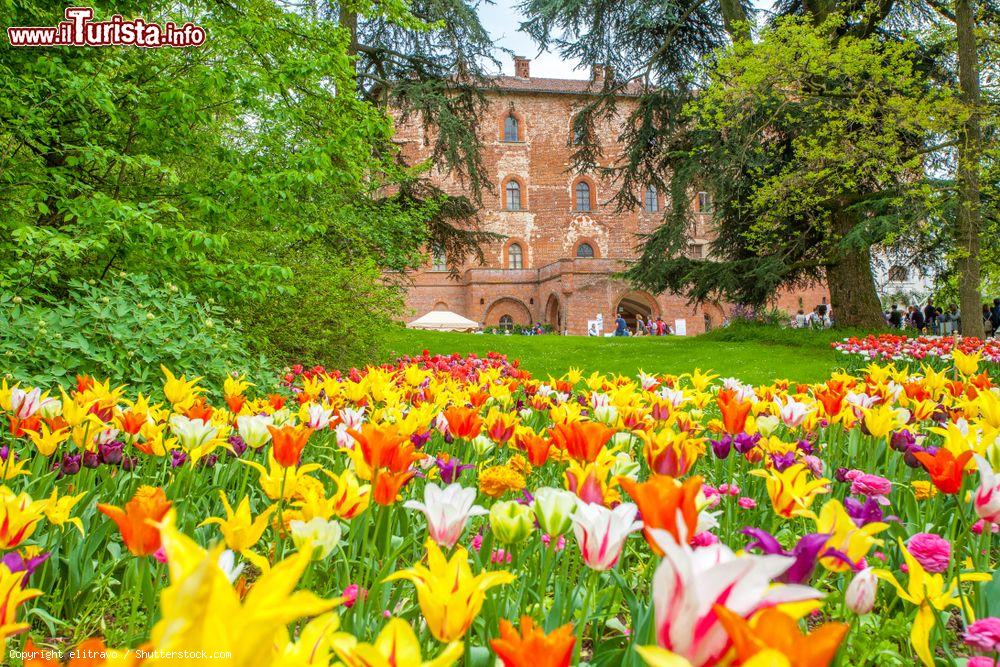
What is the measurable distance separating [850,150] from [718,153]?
317 cm

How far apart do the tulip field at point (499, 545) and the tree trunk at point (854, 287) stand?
1185 cm

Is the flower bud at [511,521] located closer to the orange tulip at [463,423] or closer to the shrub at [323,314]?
the orange tulip at [463,423]

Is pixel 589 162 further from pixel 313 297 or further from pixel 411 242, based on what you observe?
pixel 313 297

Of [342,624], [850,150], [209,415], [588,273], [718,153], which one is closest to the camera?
[342,624]

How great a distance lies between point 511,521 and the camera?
1.20m

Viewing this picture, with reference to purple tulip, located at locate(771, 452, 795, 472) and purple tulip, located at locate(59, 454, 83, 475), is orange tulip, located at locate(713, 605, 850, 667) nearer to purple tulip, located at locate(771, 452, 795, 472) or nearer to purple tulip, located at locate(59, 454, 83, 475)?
purple tulip, located at locate(771, 452, 795, 472)

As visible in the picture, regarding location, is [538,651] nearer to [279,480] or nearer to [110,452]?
[279,480]

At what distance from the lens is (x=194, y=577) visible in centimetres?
45

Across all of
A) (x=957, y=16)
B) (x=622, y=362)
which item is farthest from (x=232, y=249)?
(x=957, y=16)

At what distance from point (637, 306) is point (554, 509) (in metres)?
33.8

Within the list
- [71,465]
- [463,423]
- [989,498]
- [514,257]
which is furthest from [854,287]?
[514,257]

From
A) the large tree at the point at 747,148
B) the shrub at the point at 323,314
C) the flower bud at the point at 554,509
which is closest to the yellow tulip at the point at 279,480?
the flower bud at the point at 554,509

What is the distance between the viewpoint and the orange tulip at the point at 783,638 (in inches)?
19.7

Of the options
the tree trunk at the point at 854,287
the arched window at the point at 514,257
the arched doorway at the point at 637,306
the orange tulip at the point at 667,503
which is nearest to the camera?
the orange tulip at the point at 667,503
